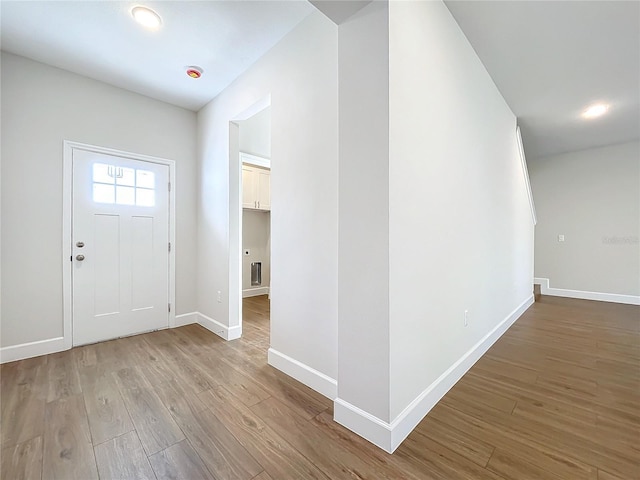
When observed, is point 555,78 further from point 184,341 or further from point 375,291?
point 184,341

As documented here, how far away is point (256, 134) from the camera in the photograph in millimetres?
3223

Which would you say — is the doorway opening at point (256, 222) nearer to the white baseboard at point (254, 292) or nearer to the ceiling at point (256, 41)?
the white baseboard at point (254, 292)

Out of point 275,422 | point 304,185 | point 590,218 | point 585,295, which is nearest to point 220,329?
point 275,422

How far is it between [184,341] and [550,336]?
12.8 feet

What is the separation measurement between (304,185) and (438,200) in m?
0.94

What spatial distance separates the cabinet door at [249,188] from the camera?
4.42 meters

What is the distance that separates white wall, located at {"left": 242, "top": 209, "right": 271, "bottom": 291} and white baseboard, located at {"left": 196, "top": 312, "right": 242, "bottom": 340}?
1.72m

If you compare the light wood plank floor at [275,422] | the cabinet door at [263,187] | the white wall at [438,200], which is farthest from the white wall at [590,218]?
the cabinet door at [263,187]

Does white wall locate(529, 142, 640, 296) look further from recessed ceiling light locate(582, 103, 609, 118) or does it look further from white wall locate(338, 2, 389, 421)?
white wall locate(338, 2, 389, 421)

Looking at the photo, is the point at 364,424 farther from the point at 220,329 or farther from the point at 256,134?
the point at 256,134

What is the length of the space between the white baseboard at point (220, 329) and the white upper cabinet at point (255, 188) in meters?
1.97

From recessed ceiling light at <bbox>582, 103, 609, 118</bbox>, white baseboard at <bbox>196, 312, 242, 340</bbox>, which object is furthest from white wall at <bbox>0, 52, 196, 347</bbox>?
recessed ceiling light at <bbox>582, 103, 609, 118</bbox>

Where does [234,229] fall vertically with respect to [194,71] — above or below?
below

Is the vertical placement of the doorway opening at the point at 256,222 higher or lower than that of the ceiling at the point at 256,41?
lower
